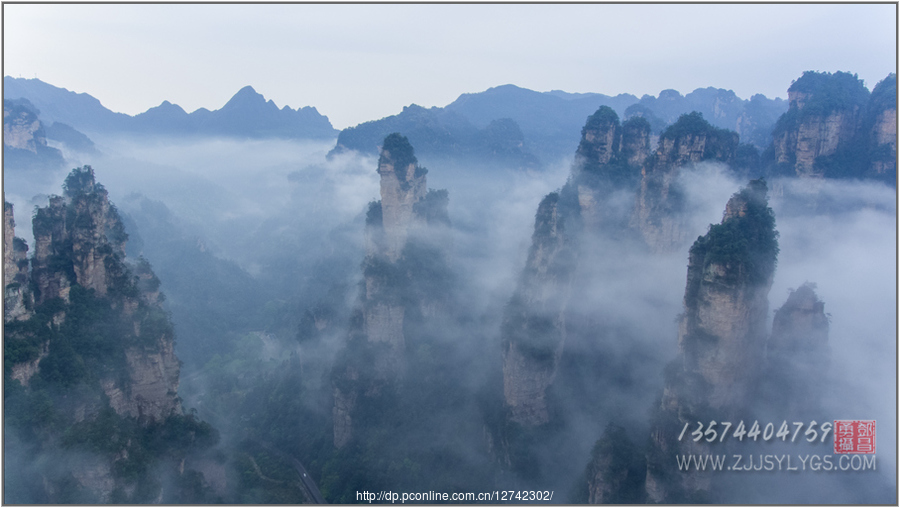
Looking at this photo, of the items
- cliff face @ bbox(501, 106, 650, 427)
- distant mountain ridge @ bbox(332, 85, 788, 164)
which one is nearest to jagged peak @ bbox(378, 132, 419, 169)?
cliff face @ bbox(501, 106, 650, 427)

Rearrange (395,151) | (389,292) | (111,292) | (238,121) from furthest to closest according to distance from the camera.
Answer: (238,121) → (389,292) → (395,151) → (111,292)

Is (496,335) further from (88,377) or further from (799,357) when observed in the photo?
(88,377)

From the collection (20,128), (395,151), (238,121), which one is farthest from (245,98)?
(395,151)

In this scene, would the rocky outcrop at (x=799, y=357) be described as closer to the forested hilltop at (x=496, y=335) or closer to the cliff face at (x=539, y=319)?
the forested hilltop at (x=496, y=335)

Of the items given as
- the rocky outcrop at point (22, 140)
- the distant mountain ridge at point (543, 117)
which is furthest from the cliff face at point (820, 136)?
the rocky outcrop at point (22, 140)

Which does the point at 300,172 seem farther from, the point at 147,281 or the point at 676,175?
the point at 676,175

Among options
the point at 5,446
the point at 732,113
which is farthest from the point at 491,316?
the point at 732,113
